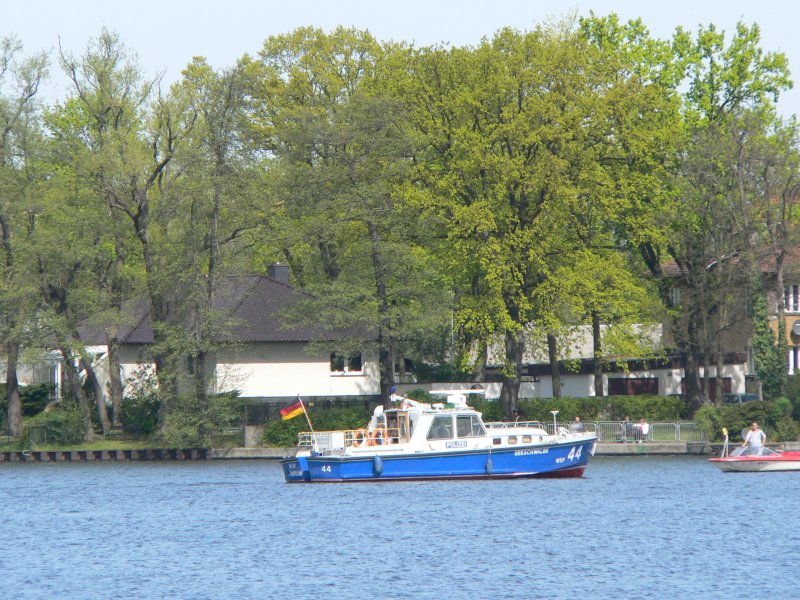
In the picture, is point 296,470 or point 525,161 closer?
point 296,470

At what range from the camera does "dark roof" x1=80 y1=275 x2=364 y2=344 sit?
71312mm

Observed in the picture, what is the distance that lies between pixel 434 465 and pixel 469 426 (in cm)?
189

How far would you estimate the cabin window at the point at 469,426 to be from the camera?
166 feet

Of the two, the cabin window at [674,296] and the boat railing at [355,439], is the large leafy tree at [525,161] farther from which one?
the boat railing at [355,439]

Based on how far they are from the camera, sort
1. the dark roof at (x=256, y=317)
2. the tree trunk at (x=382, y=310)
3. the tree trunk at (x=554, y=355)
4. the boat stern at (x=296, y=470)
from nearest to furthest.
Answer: the boat stern at (x=296, y=470), the tree trunk at (x=382, y=310), the tree trunk at (x=554, y=355), the dark roof at (x=256, y=317)

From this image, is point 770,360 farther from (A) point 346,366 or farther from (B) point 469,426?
(A) point 346,366

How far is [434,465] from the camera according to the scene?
50.3 meters

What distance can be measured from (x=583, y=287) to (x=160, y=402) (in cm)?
2071

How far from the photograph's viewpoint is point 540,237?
66.0m

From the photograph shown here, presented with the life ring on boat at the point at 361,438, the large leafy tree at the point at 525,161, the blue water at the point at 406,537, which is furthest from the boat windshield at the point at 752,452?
the life ring on boat at the point at 361,438

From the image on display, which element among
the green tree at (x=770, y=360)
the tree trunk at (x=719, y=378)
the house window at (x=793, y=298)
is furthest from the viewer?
the house window at (x=793, y=298)

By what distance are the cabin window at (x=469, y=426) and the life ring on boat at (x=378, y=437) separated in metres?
2.70

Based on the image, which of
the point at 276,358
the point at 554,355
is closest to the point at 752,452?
the point at 554,355

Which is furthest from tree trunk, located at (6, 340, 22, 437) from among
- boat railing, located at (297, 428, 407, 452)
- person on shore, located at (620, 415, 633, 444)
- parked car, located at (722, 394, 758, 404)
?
parked car, located at (722, 394, 758, 404)
